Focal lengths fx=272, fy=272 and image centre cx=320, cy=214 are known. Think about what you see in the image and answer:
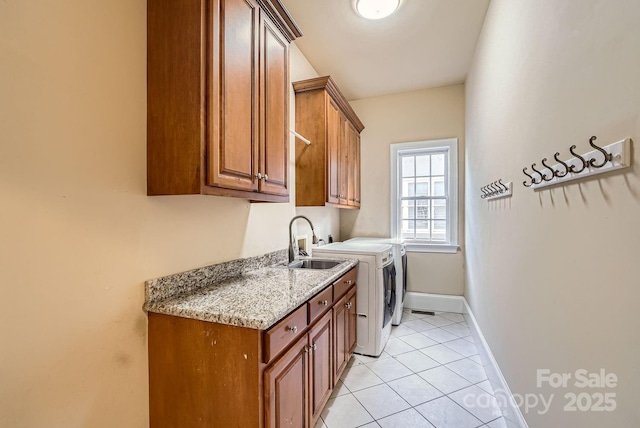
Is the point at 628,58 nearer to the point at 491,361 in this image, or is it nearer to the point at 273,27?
the point at 273,27

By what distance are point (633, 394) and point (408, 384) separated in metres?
A: 1.61

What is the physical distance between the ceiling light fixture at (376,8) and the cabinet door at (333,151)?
0.71m

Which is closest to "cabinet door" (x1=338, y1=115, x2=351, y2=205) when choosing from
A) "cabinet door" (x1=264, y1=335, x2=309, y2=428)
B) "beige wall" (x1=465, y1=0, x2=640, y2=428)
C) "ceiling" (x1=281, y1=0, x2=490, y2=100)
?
"ceiling" (x1=281, y1=0, x2=490, y2=100)

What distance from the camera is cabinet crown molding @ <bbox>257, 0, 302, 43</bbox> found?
1545 mm

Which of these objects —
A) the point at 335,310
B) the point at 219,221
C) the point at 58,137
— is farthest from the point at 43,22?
the point at 335,310

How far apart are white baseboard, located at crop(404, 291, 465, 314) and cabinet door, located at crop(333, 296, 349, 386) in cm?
185

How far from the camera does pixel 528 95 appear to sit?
4.57 ft

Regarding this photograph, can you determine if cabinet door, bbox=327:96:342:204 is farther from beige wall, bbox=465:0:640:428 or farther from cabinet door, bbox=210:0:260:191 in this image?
beige wall, bbox=465:0:640:428

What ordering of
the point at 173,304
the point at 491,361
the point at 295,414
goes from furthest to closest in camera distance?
the point at 491,361, the point at 295,414, the point at 173,304

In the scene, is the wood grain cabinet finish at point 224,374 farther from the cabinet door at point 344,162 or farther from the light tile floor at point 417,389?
the cabinet door at point 344,162

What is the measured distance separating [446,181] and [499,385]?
244 cm

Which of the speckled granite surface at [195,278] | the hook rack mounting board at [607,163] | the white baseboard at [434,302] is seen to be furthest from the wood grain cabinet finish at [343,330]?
the white baseboard at [434,302]

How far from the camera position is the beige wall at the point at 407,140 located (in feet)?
11.6

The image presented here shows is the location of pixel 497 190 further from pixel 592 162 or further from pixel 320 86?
pixel 320 86
